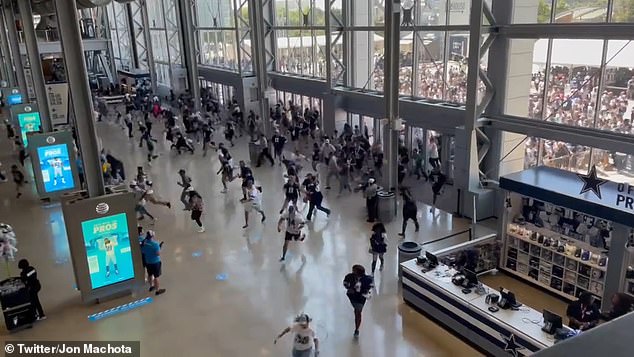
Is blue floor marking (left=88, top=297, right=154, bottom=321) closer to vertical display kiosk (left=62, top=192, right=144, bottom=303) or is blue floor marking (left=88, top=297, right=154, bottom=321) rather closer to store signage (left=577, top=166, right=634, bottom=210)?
vertical display kiosk (left=62, top=192, right=144, bottom=303)

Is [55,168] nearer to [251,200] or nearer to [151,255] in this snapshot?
[251,200]

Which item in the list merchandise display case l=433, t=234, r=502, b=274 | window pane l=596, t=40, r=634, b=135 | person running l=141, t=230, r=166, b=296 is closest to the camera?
person running l=141, t=230, r=166, b=296

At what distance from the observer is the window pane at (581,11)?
11156 mm

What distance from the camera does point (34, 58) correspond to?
16406 millimetres

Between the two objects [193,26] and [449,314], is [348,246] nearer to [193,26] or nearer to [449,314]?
[449,314]

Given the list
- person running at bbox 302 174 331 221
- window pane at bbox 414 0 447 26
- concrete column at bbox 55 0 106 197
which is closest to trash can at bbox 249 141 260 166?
person running at bbox 302 174 331 221

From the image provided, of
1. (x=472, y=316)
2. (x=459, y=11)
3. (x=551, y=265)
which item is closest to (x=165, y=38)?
(x=459, y=11)

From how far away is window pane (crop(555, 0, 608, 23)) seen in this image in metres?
11.2

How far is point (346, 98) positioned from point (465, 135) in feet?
24.2

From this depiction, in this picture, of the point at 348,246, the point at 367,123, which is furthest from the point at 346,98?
the point at 348,246

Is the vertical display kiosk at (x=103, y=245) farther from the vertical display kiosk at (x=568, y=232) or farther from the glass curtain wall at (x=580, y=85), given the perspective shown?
the glass curtain wall at (x=580, y=85)

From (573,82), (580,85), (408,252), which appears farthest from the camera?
(573,82)

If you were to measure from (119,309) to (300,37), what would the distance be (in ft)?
55.1

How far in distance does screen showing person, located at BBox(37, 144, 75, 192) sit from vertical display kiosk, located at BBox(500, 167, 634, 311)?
481 inches
